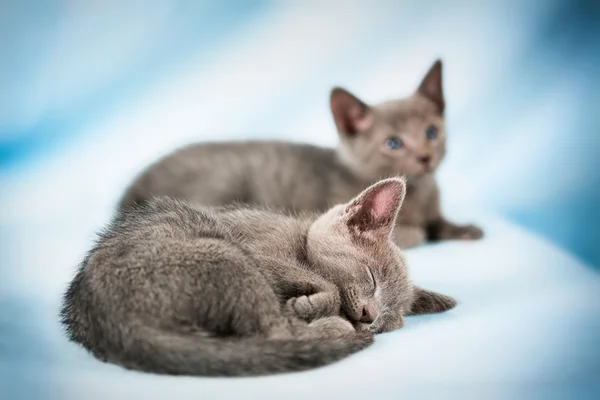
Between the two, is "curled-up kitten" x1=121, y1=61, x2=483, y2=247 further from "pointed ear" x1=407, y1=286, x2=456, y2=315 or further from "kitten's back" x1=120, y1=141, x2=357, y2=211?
"pointed ear" x1=407, y1=286, x2=456, y2=315

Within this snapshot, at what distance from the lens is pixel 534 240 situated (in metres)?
3.51

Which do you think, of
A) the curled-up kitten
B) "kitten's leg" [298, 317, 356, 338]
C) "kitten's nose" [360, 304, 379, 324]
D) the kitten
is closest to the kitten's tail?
the kitten

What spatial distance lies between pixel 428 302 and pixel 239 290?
71 cm

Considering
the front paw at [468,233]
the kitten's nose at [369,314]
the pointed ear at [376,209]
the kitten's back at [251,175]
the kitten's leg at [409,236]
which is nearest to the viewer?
the kitten's nose at [369,314]

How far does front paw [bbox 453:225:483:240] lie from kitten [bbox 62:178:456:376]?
138 cm

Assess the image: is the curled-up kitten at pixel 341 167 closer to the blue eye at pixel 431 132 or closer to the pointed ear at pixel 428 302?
the blue eye at pixel 431 132

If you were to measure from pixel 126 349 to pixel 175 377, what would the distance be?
5.4 inches

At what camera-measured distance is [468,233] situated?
374 centimetres

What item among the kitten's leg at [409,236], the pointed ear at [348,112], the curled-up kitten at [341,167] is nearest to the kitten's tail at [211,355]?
the kitten's leg at [409,236]

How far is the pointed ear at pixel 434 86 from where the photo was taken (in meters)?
3.88

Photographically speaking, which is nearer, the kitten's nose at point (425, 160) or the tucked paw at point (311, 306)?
the tucked paw at point (311, 306)

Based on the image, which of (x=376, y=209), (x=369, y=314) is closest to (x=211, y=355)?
(x=369, y=314)

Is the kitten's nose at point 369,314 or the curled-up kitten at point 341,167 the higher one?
the curled-up kitten at point 341,167

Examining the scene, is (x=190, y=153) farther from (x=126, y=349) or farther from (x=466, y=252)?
(x=126, y=349)
